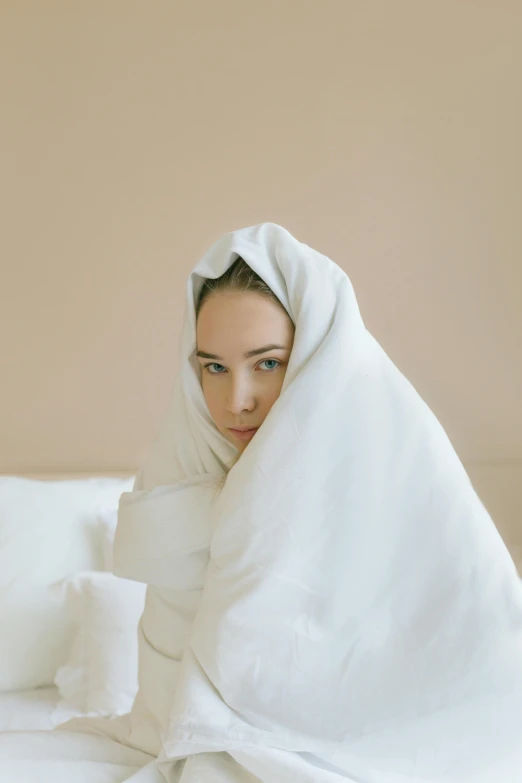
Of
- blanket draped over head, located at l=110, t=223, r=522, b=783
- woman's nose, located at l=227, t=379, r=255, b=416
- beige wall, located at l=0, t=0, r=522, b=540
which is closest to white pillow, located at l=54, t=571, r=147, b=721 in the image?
beige wall, located at l=0, t=0, r=522, b=540

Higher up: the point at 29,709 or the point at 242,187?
the point at 242,187

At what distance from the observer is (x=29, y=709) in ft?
5.77

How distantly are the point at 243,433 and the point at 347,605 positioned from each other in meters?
0.26

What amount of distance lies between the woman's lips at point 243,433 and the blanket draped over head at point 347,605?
0.25 feet

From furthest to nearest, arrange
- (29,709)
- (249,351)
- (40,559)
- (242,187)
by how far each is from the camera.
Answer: (242,187)
(40,559)
(29,709)
(249,351)

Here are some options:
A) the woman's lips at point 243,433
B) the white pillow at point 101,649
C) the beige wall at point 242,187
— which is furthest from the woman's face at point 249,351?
the beige wall at point 242,187

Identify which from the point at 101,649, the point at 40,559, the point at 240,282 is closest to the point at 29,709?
the point at 101,649

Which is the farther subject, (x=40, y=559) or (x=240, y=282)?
(x=40, y=559)

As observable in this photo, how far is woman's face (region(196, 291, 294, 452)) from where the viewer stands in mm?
1008

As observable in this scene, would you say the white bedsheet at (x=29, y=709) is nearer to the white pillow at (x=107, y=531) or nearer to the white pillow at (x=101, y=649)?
the white pillow at (x=101, y=649)

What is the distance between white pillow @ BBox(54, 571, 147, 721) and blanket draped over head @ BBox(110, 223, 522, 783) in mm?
817

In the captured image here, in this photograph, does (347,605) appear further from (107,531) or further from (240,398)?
(107,531)

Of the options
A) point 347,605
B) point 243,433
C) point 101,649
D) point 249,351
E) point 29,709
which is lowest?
point 29,709

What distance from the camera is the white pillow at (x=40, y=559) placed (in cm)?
189
